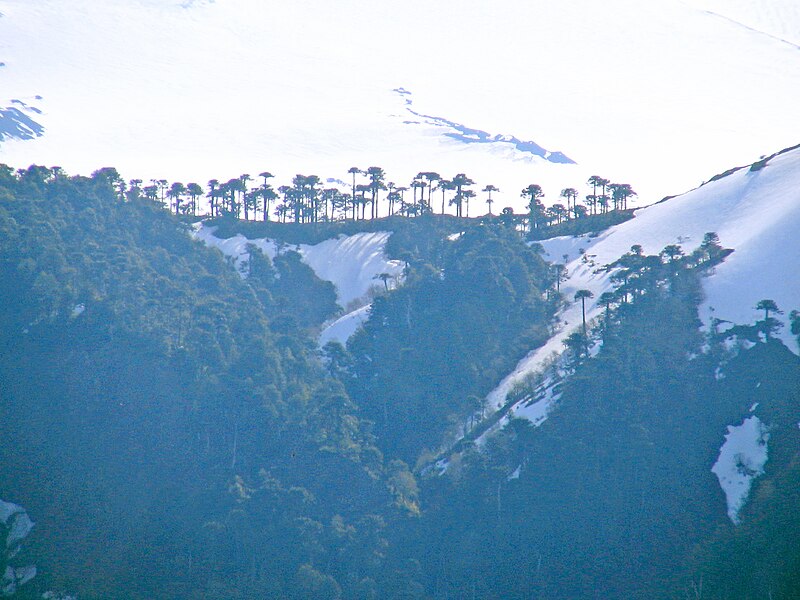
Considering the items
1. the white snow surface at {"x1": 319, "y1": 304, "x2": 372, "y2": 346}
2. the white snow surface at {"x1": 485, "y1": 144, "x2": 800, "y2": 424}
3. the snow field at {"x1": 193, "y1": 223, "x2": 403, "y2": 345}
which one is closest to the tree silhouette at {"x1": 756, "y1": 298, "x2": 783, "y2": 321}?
the white snow surface at {"x1": 485, "y1": 144, "x2": 800, "y2": 424}

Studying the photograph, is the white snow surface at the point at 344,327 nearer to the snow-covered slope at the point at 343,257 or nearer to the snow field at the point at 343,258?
the snow field at the point at 343,258

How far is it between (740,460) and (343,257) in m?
68.3

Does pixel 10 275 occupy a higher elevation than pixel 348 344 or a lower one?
higher

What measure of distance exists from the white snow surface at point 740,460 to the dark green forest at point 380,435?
943 mm

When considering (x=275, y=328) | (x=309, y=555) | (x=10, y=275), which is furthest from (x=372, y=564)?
(x=10, y=275)

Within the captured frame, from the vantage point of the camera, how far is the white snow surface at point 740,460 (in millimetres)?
71562

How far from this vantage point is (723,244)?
10269 cm

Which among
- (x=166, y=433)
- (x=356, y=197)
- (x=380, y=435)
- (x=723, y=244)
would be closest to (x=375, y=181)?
(x=356, y=197)

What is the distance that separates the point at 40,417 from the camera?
286 ft

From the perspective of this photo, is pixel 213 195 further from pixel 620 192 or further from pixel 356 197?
pixel 620 192

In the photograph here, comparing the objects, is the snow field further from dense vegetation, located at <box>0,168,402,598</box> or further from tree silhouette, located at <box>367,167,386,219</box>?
dense vegetation, located at <box>0,168,402,598</box>

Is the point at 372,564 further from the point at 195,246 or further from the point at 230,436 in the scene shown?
the point at 195,246

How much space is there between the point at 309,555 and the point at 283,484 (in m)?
8.89

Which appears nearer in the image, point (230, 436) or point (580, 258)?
point (230, 436)
